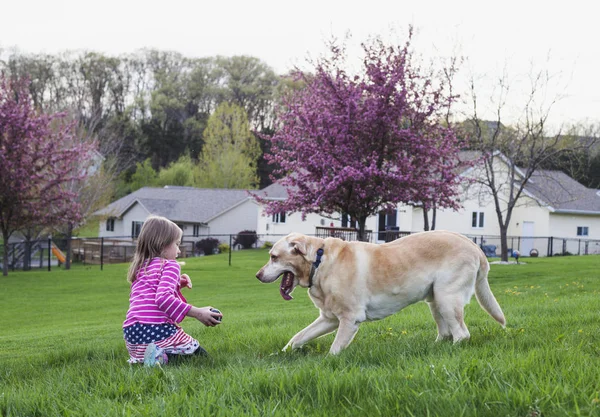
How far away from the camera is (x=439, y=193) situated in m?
19.5

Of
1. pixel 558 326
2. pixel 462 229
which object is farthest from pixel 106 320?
pixel 462 229

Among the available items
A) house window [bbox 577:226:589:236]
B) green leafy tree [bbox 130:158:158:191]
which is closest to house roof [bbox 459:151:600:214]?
house window [bbox 577:226:589:236]

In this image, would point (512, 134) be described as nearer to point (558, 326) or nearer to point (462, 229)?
point (462, 229)

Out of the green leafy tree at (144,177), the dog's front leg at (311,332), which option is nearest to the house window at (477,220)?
the green leafy tree at (144,177)

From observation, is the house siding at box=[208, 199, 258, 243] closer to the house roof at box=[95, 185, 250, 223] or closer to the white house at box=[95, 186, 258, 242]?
the white house at box=[95, 186, 258, 242]

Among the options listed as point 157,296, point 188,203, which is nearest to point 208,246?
point 188,203

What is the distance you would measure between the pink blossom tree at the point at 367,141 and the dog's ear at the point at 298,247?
38.2ft

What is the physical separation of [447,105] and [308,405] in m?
17.4

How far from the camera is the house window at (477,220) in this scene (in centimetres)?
4638

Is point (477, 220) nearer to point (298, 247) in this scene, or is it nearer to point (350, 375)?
point (298, 247)

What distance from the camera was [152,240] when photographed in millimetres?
5484

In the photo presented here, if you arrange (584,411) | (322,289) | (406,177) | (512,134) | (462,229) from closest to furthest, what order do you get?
(584,411)
(322,289)
(406,177)
(512,134)
(462,229)

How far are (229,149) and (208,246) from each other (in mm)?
19625

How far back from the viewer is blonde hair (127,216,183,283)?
5.50 metres
